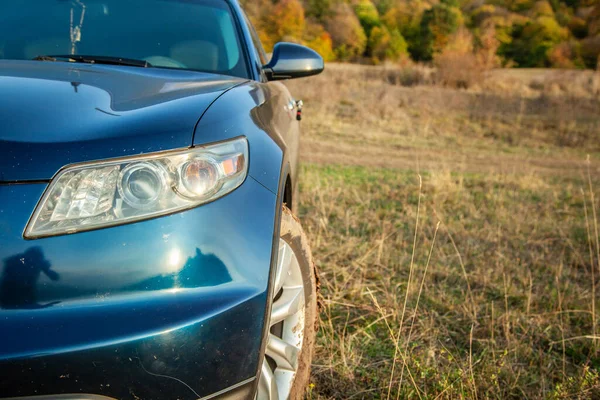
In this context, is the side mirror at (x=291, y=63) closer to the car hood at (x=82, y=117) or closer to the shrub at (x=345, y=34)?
the car hood at (x=82, y=117)

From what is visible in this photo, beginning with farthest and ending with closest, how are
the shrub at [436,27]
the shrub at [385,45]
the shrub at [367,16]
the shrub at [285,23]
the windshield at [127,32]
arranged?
the shrub at [367,16] < the shrub at [436,27] < the shrub at [385,45] < the shrub at [285,23] < the windshield at [127,32]

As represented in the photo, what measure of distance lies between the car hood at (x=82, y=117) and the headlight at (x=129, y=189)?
0.09ft

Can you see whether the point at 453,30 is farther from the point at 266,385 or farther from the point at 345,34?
the point at 266,385

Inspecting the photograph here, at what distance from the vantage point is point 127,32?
2.19 m

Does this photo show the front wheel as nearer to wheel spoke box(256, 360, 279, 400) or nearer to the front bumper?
wheel spoke box(256, 360, 279, 400)

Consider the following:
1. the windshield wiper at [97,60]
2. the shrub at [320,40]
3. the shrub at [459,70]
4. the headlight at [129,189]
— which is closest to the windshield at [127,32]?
the windshield wiper at [97,60]

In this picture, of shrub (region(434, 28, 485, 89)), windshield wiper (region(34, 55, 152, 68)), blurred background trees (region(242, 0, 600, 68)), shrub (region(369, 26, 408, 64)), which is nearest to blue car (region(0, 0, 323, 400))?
windshield wiper (region(34, 55, 152, 68))

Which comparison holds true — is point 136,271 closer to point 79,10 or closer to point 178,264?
point 178,264

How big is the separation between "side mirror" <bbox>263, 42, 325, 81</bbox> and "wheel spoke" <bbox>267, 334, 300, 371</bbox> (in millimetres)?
1341

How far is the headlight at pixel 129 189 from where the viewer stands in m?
1.00

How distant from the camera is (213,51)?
2.24 m

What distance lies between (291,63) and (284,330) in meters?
1.34

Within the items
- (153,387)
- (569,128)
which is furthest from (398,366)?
(569,128)

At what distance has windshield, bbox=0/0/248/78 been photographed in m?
2.12
